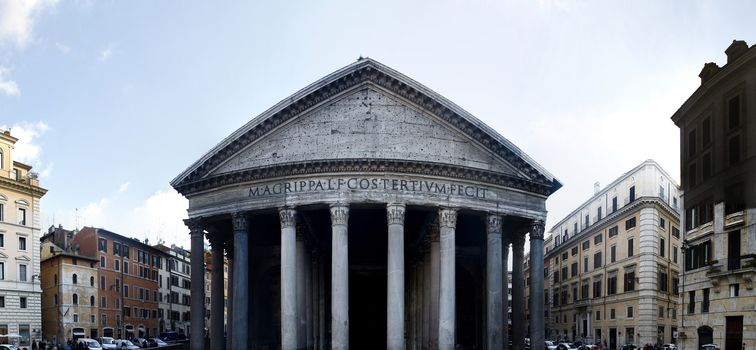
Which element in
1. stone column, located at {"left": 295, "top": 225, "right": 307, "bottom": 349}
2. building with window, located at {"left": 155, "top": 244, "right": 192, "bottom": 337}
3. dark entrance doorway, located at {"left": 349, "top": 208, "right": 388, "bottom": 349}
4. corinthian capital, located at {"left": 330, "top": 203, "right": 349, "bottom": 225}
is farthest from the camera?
building with window, located at {"left": 155, "top": 244, "right": 192, "bottom": 337}

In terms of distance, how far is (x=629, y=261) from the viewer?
47719 millimetres

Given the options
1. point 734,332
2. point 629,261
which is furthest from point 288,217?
point 629,261

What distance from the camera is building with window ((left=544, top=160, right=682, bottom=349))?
1794 inches

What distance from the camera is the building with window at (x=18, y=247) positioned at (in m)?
46.0

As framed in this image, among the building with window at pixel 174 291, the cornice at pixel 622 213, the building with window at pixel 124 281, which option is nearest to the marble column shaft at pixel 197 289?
the cornice at pixel 622 213

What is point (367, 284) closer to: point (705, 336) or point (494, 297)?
point (494, 297)

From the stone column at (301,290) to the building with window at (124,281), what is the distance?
120ft

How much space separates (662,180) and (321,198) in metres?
28.4

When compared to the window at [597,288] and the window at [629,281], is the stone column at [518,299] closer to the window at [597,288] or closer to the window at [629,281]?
the window at [629,281]

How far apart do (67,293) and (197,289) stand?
29898 millimetres

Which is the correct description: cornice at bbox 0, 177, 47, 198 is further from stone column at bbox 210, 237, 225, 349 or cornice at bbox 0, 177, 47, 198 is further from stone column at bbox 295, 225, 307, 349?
stone column at bbox 295, 225, 307, 349

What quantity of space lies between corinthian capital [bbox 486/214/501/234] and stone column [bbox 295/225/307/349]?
8672 millimetres

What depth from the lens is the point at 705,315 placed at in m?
17.2

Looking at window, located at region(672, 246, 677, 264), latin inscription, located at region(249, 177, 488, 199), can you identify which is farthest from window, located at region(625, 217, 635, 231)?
latin inscription, located at region(249, 177, 488, 199)
